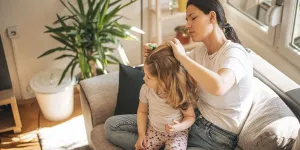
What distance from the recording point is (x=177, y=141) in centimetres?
198

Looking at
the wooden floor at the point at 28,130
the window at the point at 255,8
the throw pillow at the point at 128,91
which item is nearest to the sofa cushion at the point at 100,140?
the throw pillow at the point at 128,91

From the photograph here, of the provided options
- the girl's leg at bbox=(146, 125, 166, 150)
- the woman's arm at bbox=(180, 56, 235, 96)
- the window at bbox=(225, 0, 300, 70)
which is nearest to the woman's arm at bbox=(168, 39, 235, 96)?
the woman's arm at bbox=(180, 56, 235, 96)

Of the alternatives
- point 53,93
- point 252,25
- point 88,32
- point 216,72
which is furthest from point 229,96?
point 53,93

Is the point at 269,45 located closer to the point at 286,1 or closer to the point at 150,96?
the point at 286,1

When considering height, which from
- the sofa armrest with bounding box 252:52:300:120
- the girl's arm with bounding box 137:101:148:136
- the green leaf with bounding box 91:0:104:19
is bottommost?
the girl's arm with bounding box 137:101:148:136

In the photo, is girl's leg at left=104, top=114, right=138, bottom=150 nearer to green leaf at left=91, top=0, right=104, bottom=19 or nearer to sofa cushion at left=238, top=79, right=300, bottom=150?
sofa cushion at left=238, top=79, right=300, bottom=150

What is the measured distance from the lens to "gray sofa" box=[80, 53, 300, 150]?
6.00 feet

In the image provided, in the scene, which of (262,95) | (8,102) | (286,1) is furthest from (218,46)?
(8,102)

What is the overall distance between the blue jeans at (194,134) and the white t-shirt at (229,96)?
32 millimetres

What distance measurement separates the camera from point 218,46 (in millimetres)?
1960

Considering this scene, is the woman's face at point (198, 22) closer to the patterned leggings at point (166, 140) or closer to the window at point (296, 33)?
the patterned leggings at point (166, 140)

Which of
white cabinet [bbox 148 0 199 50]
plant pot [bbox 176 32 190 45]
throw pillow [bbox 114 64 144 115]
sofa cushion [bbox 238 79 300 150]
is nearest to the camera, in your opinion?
sofa cushion [bbox 238 79 300 150]

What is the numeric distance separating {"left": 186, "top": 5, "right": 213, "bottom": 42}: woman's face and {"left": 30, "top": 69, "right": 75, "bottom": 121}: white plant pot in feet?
4.19

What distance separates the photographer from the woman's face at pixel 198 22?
6.25ft
